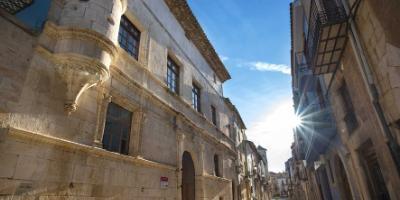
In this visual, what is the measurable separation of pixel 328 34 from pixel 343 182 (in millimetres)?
6792

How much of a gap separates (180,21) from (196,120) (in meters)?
4.89

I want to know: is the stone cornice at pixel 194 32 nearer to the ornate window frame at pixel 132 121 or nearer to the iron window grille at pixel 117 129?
the ornate window frame at pixel 132 121

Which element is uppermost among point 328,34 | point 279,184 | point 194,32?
point 194,32

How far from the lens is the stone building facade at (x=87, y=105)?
11.8 feet

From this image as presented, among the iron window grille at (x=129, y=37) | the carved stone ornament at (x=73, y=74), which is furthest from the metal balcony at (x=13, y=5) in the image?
the iron window grille at (x=129, y=37)

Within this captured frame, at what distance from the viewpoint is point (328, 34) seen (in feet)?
20.8

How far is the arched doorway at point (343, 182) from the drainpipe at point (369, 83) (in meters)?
5.33

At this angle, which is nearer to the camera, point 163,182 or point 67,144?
point 67,144

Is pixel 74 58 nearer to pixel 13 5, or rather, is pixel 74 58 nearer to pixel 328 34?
pixel 13 5

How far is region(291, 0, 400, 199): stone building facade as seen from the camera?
15.3ft

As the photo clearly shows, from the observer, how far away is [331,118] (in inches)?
376

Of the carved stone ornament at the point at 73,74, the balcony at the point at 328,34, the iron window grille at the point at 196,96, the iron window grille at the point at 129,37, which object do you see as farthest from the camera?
the iron window grille at the point at 196,96

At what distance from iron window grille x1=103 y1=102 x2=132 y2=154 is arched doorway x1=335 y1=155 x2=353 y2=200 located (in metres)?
8.95

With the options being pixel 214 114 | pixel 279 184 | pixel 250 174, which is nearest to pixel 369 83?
pixel 214 114
